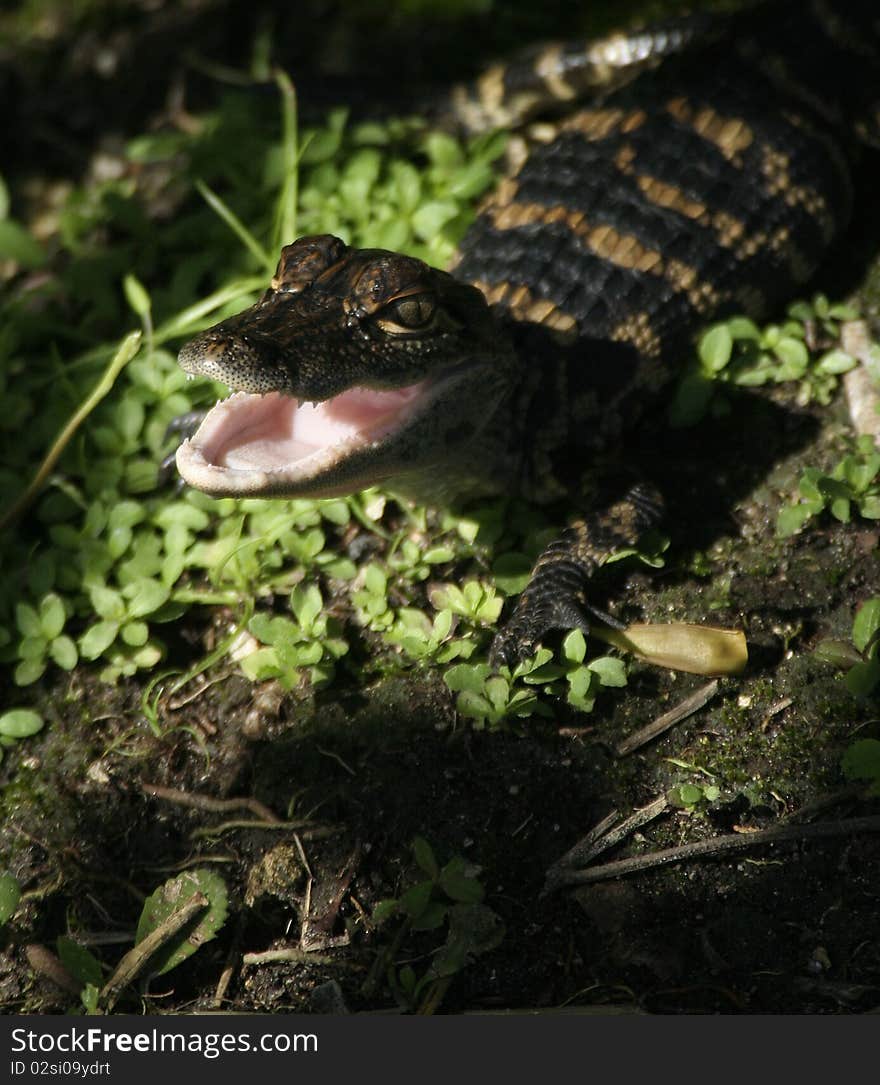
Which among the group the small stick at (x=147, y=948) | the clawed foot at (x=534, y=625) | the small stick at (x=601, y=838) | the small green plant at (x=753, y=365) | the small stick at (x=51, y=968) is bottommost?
the small stick at (x=51, y=968)

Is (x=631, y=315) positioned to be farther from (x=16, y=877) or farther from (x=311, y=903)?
(x=16, y=877)

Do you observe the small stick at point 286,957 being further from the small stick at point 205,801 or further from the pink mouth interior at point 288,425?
the pink mouth interior at point 288,425

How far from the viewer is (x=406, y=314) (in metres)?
2.97

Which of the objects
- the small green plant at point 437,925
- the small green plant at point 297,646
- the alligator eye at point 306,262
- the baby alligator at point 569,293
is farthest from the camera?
the small green plant at point 297,646

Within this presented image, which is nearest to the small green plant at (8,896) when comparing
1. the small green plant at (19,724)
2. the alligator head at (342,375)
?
the small green plant at (19,724)

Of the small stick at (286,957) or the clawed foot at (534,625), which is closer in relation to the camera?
the small stick at (286,957)

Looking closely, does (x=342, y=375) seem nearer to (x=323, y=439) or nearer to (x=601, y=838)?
(x=323, y=439)

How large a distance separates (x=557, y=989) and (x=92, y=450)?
7.27 ft

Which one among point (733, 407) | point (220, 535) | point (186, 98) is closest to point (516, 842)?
point (220, 535)

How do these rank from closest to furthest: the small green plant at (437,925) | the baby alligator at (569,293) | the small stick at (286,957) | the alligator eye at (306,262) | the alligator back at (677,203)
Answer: the small green plant at (437,925) → the small stick at (286,957) → the baby alligator at (569,293) → the alligator eye at (306,262) → the alligator back at (677,203)

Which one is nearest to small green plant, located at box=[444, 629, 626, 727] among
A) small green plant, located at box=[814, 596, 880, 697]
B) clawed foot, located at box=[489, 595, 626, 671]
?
clawed foot, located at box=[489, 595, 626, 671]

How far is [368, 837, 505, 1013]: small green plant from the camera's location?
8.81 feet

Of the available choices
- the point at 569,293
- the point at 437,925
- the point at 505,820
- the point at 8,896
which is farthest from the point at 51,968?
the point at 569,293

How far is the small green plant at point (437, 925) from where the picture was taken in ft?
8.81
